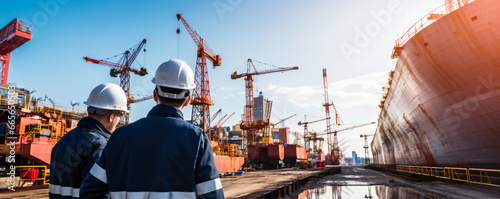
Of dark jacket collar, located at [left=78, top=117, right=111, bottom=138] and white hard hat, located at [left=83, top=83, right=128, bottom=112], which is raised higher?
white hard hat, located at [left=83, top=83, right=128, bottom=112]

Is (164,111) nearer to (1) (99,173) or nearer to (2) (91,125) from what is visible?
(1) (99,173)

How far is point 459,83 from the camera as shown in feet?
47.3

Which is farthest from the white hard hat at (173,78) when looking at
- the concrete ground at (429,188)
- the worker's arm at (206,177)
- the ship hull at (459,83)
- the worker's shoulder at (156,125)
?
the ship hull at (459,83)

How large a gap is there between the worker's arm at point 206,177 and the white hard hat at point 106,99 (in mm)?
1991

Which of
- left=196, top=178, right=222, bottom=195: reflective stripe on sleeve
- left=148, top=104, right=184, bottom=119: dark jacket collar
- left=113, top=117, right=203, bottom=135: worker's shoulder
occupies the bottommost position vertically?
left=196, top=178, right=222, bottom=195: reflective stripe on sleeve

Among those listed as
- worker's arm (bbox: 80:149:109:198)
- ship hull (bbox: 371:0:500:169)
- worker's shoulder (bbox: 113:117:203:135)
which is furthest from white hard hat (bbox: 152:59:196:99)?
ship hull (bbox: 371:0:500:169)

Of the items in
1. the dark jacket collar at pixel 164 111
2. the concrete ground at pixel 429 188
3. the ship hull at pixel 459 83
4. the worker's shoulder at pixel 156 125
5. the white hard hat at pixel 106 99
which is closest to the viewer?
the worker's shoulder at pixel 156 125

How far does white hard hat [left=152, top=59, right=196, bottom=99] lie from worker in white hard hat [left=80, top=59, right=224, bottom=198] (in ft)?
0.87

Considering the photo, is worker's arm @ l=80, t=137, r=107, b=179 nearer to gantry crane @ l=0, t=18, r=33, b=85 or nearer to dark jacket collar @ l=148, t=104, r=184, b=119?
dark jacket collar @ l=148, t=104, r=184, b=119

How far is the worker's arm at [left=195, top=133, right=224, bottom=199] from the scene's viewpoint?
1.85 meters

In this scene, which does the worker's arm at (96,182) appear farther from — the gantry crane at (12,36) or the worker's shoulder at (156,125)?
the gantry crane at (12,36)

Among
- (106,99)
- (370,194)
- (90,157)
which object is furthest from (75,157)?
(370,194)

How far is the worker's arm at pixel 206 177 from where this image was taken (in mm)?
1851

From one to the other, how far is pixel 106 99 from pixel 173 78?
1634 mm
